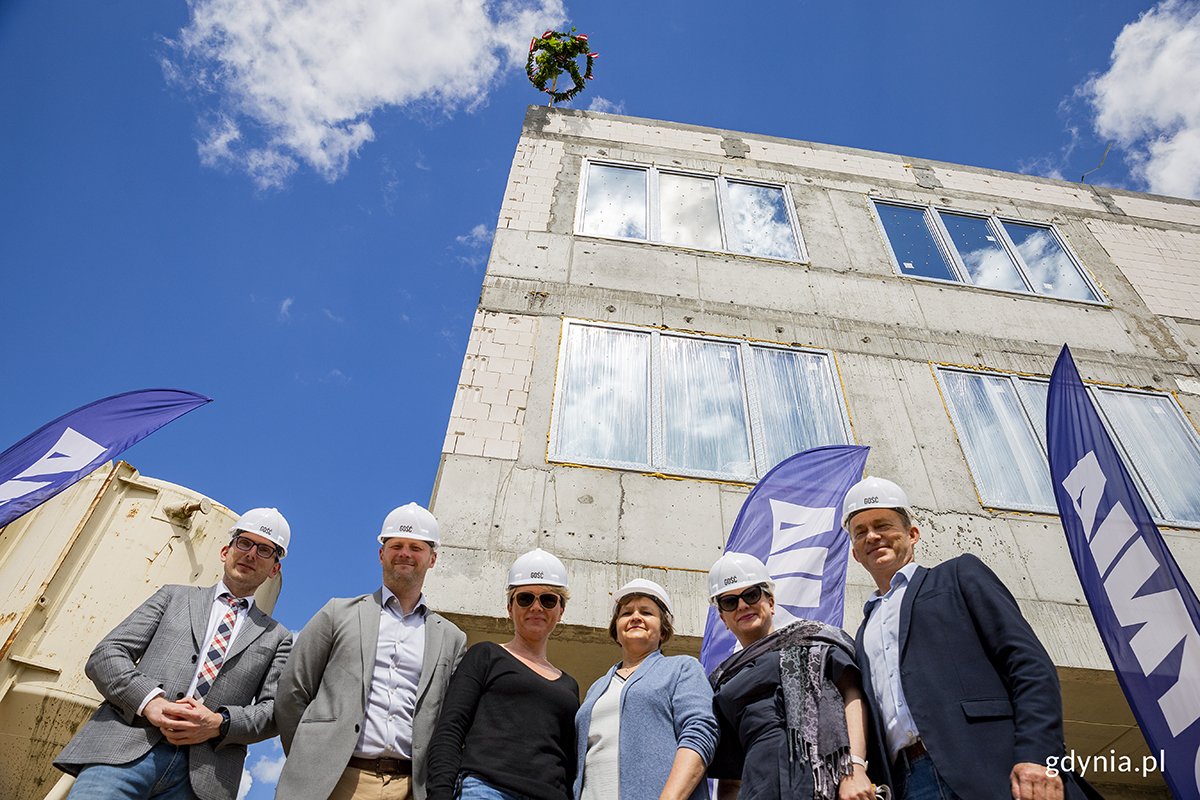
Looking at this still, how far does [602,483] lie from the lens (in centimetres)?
664

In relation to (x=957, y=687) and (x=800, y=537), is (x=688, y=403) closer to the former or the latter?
(x=800, y=537)

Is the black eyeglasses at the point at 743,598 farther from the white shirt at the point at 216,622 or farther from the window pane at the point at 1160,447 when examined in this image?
the window pane at the point at 1160,447

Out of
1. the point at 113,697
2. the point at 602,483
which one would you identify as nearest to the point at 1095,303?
the point at 602,483

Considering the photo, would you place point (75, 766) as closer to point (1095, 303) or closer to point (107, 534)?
point (107, 534)

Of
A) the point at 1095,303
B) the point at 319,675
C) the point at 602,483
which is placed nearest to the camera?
the point at 319,675

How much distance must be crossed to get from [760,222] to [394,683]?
8.01 meters

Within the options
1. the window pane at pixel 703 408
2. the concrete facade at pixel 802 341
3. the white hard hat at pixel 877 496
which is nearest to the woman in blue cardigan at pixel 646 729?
the white hard hat at pixel 877 496

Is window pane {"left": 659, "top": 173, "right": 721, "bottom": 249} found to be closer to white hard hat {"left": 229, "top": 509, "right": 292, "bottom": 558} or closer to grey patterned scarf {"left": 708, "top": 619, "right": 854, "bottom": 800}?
white hard hat {"left": 229, "top": 509, "right": 292, "bottom": 558}

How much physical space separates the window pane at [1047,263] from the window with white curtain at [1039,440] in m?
1.86

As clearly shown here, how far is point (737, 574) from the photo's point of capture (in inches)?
133

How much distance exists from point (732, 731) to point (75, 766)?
2.81m

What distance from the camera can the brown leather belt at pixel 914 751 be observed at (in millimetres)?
2606

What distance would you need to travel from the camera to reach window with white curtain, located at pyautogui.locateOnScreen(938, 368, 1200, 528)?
7.28 meters

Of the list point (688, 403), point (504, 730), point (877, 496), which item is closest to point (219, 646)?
point (504, 730)
